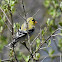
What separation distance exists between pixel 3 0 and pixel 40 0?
5.59 metres

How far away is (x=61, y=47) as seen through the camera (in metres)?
4.96

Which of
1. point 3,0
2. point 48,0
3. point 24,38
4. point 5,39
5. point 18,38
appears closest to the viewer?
point 3,0

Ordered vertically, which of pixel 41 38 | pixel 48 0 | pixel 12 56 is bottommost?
pixel 12 56

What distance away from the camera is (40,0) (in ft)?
29.1

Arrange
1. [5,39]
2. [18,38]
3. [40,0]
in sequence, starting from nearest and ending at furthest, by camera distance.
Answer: [18,38]
[5,39]
[40,0]

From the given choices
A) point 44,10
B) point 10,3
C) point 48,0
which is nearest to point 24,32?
point 10,3

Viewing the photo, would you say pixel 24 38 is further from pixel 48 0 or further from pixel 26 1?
pixel 26 1

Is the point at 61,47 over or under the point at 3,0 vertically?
under

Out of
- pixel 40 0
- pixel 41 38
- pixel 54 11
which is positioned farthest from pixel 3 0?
pixel 40 0

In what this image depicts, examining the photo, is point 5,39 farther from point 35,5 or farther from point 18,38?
point 35,5

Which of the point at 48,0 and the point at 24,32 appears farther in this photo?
the point at 48,0

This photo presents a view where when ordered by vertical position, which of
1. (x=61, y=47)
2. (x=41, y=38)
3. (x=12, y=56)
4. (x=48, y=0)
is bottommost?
(x=61, y=47)

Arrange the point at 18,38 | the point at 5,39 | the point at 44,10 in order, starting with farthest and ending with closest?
1. the point at 44,10
2. the point at 5,39
3. the point at 18,38

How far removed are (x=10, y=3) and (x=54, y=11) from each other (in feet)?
6.44
